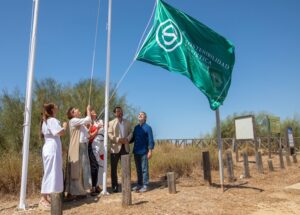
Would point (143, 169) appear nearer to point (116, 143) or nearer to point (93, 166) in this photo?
point (116, 143)

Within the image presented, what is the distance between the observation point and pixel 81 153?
7219 millimetres

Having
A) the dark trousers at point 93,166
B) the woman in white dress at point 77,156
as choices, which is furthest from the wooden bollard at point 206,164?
the woman in white dress at point 77,156

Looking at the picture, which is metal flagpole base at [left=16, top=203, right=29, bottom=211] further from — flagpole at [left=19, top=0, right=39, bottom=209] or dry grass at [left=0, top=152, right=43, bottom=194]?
dry grass at [left=0, top=152, right=43, bottom=194]

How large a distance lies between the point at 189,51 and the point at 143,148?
2.56 metres

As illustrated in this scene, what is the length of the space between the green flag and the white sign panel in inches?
289

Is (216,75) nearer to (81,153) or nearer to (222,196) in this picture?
(222,196)

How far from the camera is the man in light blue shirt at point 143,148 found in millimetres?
8094

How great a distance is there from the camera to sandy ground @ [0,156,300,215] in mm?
6318

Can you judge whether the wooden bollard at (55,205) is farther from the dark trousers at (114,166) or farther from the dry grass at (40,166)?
the dry grass at (40,166)

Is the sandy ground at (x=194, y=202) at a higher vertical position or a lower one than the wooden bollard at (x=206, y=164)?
lower

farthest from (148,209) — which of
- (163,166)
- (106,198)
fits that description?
(163,166)

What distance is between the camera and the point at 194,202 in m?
6.96

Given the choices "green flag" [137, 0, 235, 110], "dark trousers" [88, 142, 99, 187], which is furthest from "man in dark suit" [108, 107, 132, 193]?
"green flag" [137, 0, 235, 110]

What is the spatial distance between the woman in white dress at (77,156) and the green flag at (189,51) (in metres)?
1.92
